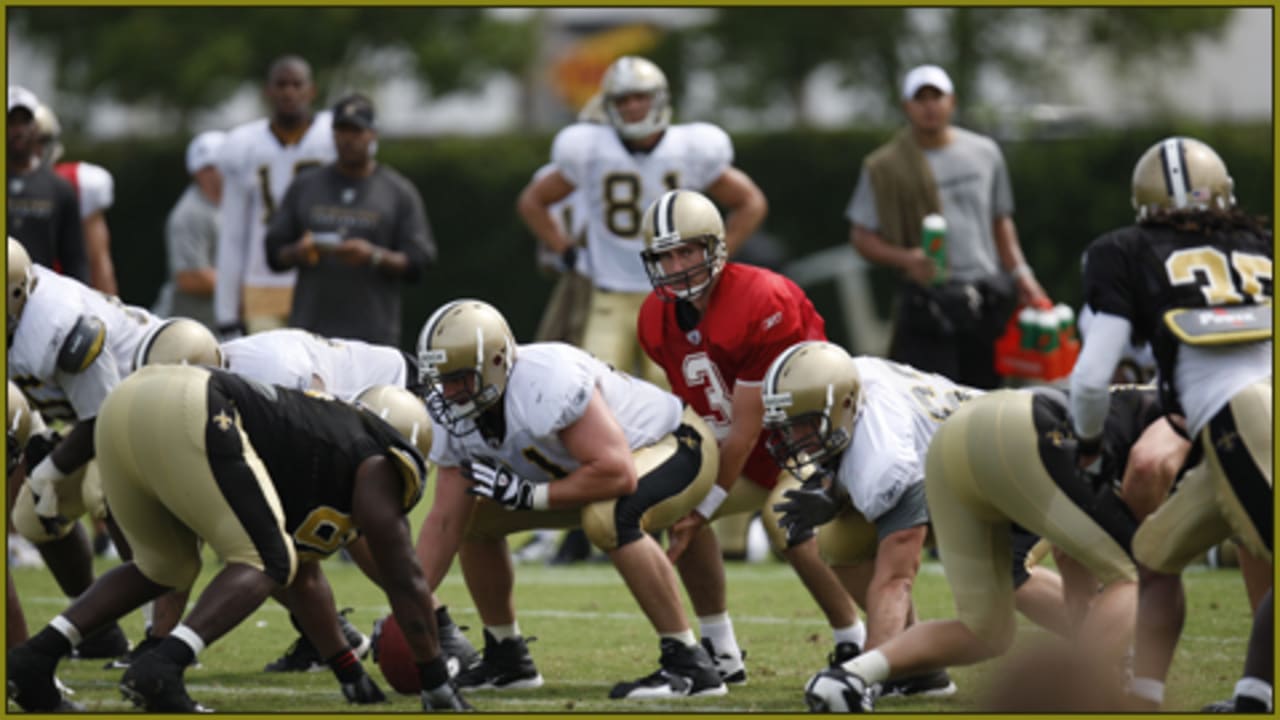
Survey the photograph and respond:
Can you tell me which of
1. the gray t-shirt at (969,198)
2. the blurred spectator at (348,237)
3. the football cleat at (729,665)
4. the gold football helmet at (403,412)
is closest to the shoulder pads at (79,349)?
the gold football helmet at (403,412)

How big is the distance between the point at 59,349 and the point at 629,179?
3.14m

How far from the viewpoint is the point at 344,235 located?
909 centimetres

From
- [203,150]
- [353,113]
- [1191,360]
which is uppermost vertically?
[353,113]

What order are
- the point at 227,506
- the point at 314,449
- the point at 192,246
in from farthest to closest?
1. the point at 192,246
2. the point at 314,449
3. the point at 227,506

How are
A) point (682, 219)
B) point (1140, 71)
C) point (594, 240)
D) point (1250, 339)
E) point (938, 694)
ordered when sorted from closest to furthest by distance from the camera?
point (1250, 339) < point (938, 694) < point (682, 219) < point (594, 240) < point (1140, 71)

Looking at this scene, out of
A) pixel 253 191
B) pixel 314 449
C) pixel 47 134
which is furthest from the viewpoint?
pixel 253 191

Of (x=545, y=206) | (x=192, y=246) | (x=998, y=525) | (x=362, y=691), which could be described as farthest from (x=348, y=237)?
(x=998, y=525)

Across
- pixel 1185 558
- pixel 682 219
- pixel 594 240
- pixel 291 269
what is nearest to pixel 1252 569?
pixel 1185 558

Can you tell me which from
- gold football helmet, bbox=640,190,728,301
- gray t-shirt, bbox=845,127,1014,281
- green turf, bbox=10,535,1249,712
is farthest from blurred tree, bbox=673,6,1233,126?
gold football helmet, bbox=640,190,728,301

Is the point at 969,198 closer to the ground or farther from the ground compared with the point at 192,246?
farther from the ground

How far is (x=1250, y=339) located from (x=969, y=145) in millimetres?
4572

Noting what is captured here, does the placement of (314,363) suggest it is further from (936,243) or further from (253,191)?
(936,243)

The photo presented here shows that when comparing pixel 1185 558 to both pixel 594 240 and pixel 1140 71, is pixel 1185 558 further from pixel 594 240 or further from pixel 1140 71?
pixel 1140 71

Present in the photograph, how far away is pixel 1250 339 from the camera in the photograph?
16.5 ft
